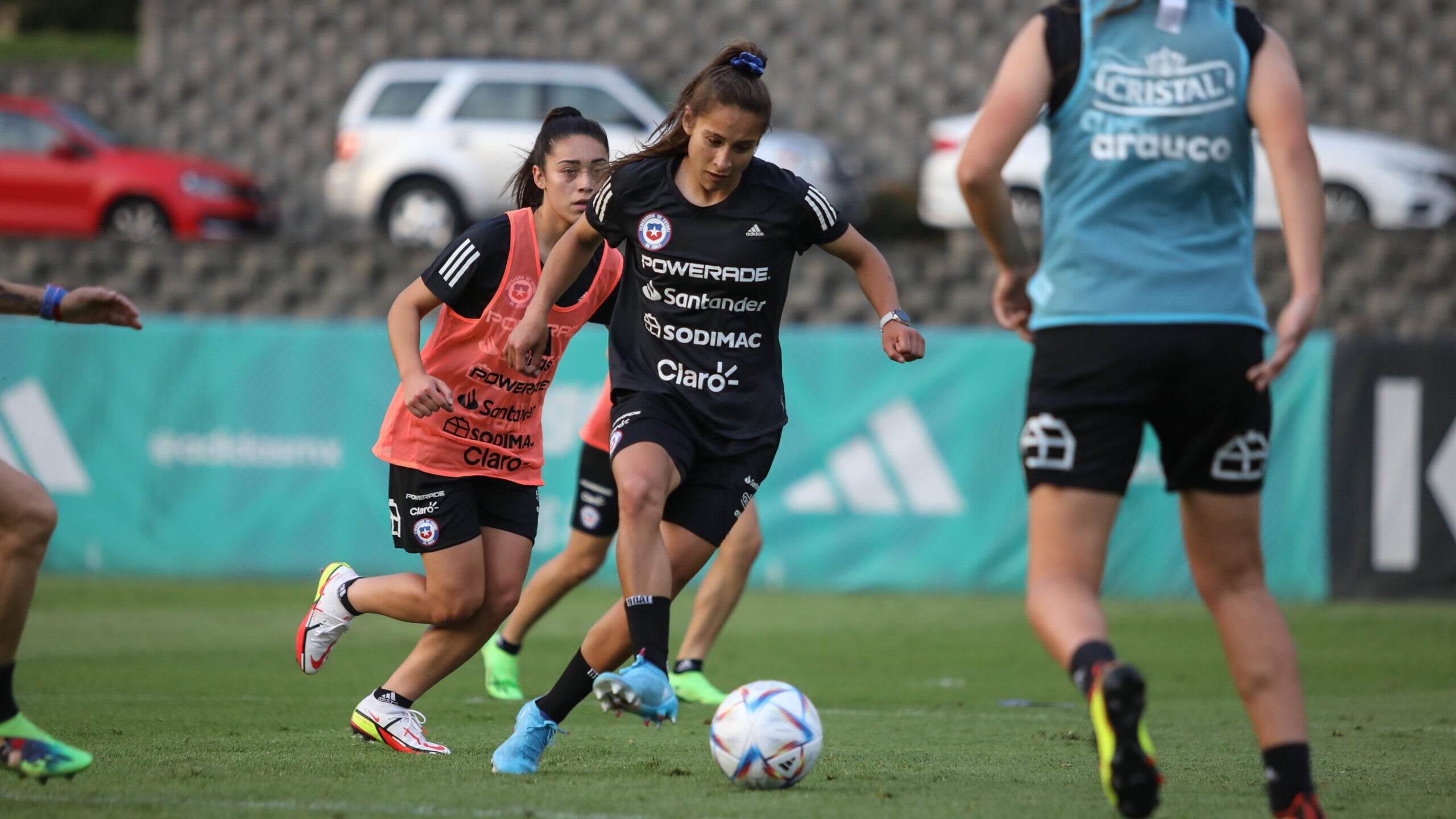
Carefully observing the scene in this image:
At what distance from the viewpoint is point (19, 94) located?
924 inches

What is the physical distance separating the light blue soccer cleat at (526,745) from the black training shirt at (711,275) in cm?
105

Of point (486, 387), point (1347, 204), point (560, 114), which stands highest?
point (560, 114)

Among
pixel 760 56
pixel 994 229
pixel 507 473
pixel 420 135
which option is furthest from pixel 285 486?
pixel 994 229

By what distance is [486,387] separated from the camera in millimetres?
5340

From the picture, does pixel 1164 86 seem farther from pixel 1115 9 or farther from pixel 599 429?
pixel 599 429

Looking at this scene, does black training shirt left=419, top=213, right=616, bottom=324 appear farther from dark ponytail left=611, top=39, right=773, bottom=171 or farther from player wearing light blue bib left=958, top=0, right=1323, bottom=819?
player wearing light blue bib left=958, top=0, right=1323, bottom=819

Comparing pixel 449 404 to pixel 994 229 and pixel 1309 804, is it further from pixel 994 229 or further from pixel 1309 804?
pixel 1309 804

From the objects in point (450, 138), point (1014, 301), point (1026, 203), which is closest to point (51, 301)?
point (1014, 301)

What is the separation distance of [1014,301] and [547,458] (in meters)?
8.70

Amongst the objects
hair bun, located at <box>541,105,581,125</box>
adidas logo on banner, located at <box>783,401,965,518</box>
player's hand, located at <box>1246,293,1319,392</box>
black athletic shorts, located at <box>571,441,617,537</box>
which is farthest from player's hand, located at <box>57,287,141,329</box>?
adidas logo on banner, located at <box>783,401,965,518</box>

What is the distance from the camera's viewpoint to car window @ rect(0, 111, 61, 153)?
17.8m

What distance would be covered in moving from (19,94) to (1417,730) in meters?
22.7

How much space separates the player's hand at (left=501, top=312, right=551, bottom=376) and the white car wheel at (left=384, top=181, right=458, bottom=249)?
12.9 metres

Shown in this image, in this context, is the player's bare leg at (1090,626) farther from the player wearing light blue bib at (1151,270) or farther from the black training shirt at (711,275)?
the black training shirt at (711,275)
